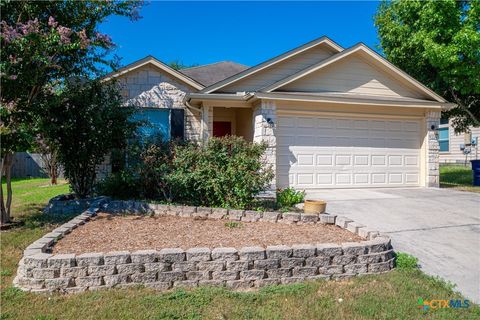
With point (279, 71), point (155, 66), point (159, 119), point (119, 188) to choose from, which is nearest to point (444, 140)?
point (279, 71)

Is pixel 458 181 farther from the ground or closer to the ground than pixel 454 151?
closer to the ground

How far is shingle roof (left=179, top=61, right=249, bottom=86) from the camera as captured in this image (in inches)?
492

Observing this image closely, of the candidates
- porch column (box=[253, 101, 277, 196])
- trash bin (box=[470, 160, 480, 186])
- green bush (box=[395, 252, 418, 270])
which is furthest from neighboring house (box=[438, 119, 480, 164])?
green bush (box=[395, 252, 418, 270])

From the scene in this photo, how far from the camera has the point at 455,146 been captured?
23859 millimetres

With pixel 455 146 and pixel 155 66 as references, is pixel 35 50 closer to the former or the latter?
pixel 155 66

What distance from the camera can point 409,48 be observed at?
12.3 m

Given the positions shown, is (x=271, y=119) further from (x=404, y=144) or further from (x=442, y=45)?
(x=442, y=45)

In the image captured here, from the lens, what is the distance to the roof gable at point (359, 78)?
32.0 feet

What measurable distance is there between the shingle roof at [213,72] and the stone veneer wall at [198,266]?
916 centimetres

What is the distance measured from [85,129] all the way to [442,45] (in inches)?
439

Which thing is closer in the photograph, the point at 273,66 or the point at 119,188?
the point at 119,188

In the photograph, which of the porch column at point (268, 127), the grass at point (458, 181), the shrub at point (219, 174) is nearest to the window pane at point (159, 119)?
the porch column at point (268, 127)

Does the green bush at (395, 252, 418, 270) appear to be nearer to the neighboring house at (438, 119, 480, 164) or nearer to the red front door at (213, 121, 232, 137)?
the red front door at (213, 121, 232, 137)

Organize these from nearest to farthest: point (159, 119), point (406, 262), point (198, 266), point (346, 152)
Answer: point (198, 266), point (406, 262), point (346, 152), point (159, 119)
